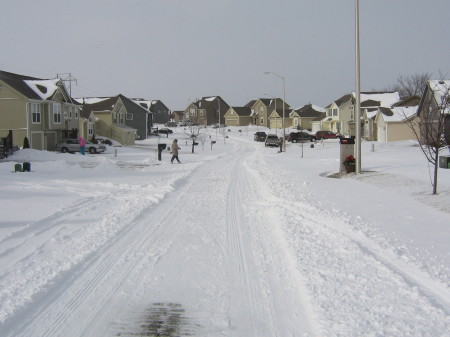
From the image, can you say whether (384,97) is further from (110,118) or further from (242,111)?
(242,111)

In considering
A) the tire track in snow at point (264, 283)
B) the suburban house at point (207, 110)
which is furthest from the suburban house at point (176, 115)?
the tire track in snow at point (264, 283)

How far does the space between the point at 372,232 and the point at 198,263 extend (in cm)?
388

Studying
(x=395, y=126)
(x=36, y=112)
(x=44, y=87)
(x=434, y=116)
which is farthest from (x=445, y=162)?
(x=44, y=87)

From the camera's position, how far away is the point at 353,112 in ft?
259

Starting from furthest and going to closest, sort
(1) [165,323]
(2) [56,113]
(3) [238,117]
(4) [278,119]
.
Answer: (3) [238,117], (4) [278,119], (2) [56,113], (1) [165,323]

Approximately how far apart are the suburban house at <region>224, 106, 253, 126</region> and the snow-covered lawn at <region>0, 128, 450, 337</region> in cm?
10695

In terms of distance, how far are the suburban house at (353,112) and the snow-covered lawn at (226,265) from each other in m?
51.0

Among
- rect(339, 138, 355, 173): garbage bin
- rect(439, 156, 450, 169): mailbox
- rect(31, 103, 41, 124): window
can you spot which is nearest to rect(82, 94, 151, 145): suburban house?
rect(31, 103, 41, 124): window

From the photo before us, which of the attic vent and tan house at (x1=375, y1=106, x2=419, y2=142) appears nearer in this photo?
the attic vent

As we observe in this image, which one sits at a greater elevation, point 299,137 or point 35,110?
point 35,110

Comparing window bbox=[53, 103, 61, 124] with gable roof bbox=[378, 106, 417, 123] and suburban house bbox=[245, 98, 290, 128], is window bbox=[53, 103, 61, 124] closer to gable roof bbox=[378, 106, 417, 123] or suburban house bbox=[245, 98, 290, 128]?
gable roof bbox=[378, 106, 417, 123]

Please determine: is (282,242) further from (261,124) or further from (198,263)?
(261,124)

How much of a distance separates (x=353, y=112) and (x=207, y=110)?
58.7 m

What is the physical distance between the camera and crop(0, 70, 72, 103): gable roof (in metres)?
42.7
